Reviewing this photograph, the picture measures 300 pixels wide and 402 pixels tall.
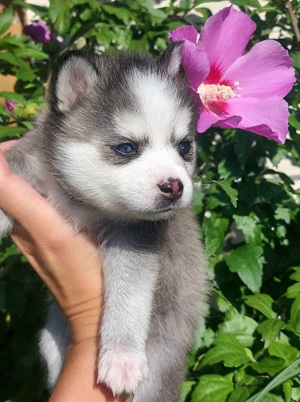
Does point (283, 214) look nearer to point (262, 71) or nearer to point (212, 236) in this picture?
point (212, 236)

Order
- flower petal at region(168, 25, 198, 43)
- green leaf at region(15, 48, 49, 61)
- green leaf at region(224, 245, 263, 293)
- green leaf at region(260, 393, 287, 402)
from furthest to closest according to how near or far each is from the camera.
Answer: green leaf at region(15, 48, 49, 61), green leaf at region(224, 245, 263, 293), green leaf at region(260, 393, 287, 402), flower petal at region(168, 25, 198, 43)

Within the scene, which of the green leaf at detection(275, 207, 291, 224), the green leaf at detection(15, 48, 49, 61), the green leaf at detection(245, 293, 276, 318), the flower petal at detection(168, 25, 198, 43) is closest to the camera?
the flower petal at detection(168, 25, 198, 43)

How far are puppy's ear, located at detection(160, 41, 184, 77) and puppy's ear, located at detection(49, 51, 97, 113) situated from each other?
10.8 inches

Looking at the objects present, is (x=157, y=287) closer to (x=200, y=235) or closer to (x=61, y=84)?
(x=200, y=235)

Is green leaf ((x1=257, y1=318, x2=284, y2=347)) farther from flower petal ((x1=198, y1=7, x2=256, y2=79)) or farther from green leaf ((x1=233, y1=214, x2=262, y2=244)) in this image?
flower petal ((x1=198, y1=7, x2=256, y2=79))

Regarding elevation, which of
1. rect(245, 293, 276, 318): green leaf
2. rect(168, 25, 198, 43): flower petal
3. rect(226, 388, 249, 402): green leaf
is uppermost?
rect(168, 25, 198, 43): flower petal

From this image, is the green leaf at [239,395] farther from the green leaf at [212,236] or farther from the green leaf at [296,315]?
the green leaf at [212,236]

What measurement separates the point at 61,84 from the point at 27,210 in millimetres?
491

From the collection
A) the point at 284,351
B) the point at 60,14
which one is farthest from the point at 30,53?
the point at 284,351

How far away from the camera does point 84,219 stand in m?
2.30

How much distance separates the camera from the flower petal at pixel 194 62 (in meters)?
1.97

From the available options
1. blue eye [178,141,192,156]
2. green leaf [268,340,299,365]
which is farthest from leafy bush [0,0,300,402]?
blue eye [178,141,192,156]

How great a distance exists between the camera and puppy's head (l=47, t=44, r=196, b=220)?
2004mm

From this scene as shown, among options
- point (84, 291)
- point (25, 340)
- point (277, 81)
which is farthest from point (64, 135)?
point (25, 340)
